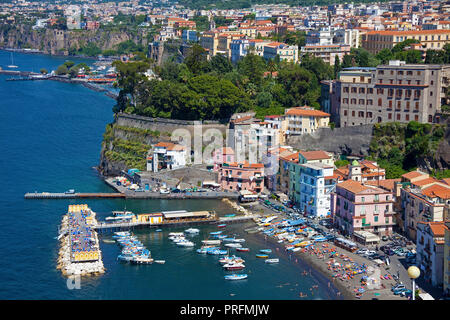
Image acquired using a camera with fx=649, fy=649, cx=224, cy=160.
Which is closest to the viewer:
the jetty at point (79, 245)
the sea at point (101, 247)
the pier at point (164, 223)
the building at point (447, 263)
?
the building at point (447, 263)

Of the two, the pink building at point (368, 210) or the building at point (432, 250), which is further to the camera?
the pink building at point (368, 210)

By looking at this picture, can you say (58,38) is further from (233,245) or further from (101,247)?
(233,245)

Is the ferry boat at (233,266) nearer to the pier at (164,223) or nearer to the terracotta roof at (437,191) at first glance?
the pier at (164,223)

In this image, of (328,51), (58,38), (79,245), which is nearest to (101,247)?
(79,245)

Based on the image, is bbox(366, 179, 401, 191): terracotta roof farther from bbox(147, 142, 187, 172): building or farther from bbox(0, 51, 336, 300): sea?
bbox(147, 142, 187, 172): building

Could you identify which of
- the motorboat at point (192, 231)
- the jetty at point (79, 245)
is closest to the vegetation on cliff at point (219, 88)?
the jetty at point (79, 245)

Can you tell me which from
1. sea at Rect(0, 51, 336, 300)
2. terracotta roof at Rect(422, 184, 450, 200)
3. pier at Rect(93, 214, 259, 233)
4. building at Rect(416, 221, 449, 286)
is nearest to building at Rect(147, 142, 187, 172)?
sea at Rect(0, 51, 336, 300)
